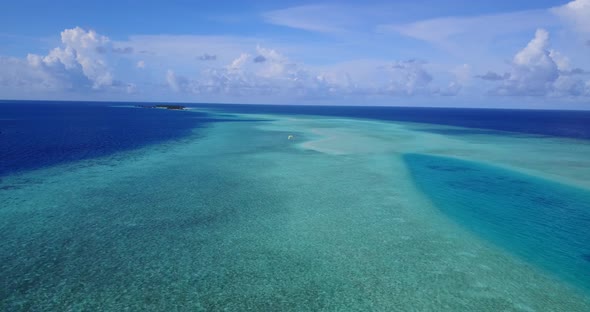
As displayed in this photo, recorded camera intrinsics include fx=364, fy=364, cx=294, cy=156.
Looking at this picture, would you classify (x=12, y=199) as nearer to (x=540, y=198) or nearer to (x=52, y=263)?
(x=52, y=263)

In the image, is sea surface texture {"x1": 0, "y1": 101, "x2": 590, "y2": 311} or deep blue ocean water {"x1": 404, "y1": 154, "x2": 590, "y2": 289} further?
deep blue ocean water {"x1": 404, "y1": 154, "x2": 590, "y2": 289}

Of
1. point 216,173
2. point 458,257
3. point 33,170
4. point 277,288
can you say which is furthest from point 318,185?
point 33,170

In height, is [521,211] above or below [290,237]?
above

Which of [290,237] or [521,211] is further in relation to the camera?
[521,211]
